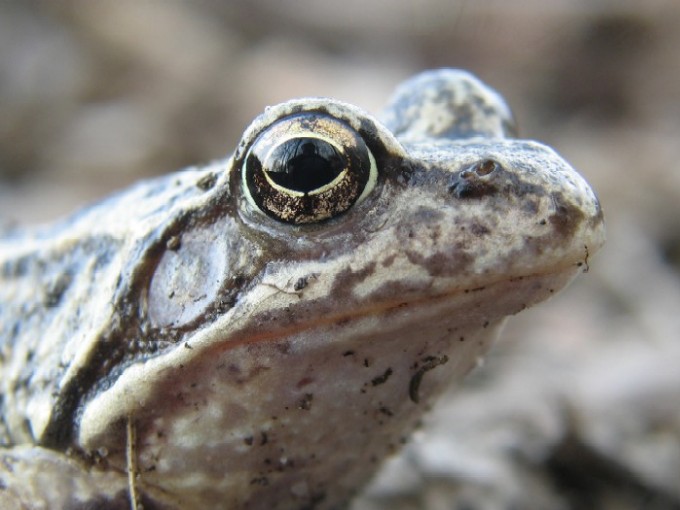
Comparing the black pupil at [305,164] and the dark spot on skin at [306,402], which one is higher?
the black pupil at [305,164]

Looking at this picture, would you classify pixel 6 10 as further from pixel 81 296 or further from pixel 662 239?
pixel 81 296

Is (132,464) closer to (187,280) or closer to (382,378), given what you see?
(187,280)

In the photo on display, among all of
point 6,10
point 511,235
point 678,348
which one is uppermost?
point 6,10

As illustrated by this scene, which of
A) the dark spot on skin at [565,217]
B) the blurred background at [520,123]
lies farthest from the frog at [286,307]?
the blurred background at [520,123]

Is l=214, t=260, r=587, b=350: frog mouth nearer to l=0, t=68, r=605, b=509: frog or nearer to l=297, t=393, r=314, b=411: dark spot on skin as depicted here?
l=0, t=68, r=605, b=509: frog

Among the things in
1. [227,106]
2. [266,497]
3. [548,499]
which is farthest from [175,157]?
[266,497]

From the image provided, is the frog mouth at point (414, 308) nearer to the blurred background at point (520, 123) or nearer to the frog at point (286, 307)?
the frog at point (286, 307)

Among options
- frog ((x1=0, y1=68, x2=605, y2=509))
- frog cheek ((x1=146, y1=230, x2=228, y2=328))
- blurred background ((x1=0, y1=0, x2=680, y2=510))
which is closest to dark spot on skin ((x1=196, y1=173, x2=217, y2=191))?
frog ((x1=0, y1=68, x2=605, y2=509))
